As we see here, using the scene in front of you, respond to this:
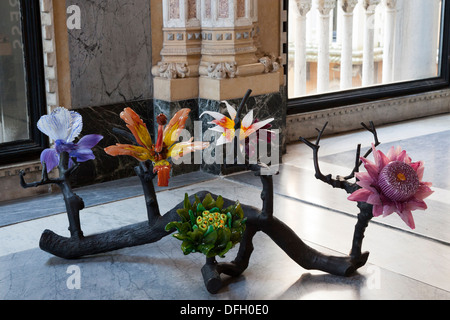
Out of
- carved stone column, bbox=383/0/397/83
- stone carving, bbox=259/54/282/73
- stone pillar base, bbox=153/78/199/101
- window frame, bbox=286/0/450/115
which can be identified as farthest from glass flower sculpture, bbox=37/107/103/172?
carved stone column, bbox=383/0/397/83

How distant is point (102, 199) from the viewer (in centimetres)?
473

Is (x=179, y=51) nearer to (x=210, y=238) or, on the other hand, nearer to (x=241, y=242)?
(x=241, y=242)

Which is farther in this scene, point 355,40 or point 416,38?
point 416,38

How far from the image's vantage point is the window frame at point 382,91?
258 inches

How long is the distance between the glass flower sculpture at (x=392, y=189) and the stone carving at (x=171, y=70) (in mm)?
2573

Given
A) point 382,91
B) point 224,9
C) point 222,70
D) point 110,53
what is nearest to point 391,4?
point 382,91

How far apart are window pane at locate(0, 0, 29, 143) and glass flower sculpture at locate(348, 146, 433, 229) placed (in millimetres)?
2784

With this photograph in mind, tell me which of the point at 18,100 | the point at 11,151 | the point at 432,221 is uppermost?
the point at 18,100

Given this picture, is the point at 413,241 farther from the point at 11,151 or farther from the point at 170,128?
the point at 11,151

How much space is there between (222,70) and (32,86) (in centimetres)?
135

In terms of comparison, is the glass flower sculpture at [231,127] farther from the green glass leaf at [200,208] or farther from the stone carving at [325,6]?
the stone carving at [325,6]

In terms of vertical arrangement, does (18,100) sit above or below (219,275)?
above

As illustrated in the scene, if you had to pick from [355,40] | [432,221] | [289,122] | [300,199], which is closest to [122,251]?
[300,199]

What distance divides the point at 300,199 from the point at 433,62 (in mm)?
3810
